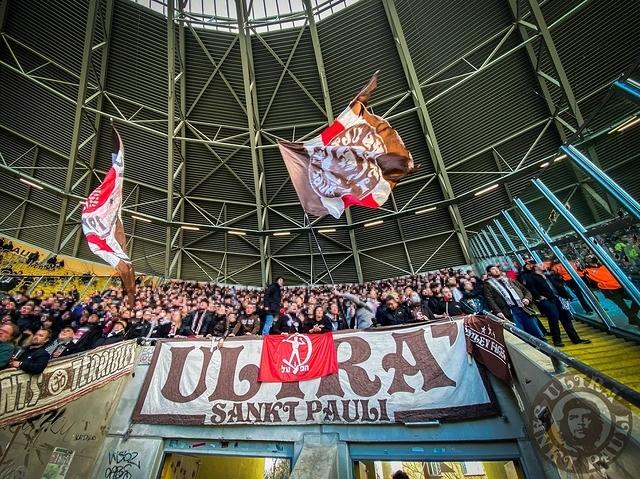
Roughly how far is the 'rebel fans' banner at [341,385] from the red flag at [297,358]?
137 millimetres

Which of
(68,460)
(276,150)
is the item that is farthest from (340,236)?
(68,460)

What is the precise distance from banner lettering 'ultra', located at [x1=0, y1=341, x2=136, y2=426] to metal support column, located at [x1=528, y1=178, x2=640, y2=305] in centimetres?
879

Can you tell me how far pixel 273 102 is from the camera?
1486 cm

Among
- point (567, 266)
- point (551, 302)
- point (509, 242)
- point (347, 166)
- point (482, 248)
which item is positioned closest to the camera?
point (551, 302)

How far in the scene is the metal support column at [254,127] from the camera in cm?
1255

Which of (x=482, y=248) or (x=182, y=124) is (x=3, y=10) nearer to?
(x=182, y=124)

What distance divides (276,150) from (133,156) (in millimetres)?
7353

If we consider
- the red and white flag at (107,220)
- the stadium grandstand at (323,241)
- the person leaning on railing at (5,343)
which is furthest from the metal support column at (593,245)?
the person leaning on railing at (5,343)

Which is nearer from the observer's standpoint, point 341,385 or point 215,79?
point 341,385

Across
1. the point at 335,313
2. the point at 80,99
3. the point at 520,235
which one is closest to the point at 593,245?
the point at 520,235

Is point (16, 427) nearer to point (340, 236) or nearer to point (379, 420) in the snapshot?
point (379, 420)

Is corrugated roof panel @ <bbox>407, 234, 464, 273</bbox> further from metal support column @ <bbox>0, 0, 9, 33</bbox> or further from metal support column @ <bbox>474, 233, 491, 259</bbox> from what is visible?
metal support column @ <bbox>0, 0, 9, 33</bbox>

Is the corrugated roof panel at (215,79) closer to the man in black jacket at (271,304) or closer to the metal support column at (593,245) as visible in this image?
the man in black jacket at (271,304)

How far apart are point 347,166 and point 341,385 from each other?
5049 mm
